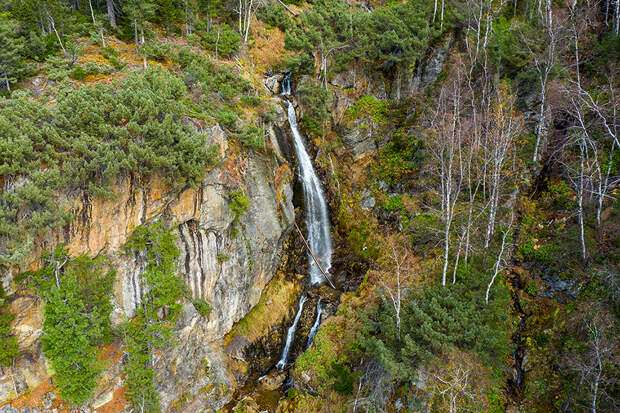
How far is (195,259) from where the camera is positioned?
14.7 meters

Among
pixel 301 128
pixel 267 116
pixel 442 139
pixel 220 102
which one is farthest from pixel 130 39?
pixel 442 139

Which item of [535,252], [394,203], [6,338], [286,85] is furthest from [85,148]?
[535,252]

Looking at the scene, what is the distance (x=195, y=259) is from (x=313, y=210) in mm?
9415

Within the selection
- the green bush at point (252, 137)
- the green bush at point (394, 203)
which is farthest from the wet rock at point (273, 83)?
the green bush at point (394, 203)

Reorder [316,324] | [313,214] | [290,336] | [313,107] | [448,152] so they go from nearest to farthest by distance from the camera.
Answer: [448,152] < [316,324] < [290,336] < [313,214] < [313,107]

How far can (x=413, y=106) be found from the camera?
79.9ft

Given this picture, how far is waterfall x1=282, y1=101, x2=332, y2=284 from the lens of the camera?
21.0 metres

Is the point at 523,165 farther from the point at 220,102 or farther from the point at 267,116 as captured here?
the point at 220,102

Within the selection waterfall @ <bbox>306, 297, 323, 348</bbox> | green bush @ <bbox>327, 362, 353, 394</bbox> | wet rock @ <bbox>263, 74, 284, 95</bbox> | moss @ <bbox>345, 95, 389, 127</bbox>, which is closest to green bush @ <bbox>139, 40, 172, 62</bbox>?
wet rock @ <bbox>263, 74, 284, 95</bbox>

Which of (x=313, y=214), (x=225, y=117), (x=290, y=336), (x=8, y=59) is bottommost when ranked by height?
(x=290, y=336)

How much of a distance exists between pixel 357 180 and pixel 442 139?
10.1 m

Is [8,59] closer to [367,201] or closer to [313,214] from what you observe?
[313,214]

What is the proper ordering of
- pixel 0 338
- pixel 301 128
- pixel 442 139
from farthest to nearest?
pixel 301 128 → pixel 442 139 → pixel 0 338

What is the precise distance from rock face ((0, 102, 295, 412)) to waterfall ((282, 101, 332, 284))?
236 cm
